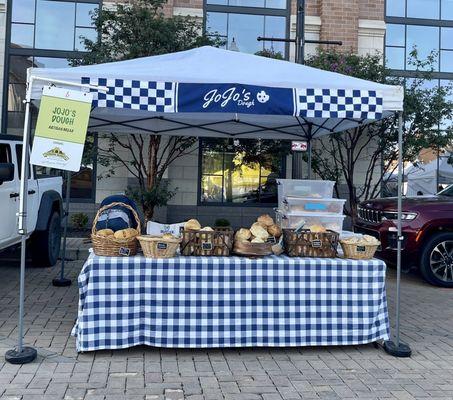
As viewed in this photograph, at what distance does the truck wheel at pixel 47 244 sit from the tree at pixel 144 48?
2348 millimetres

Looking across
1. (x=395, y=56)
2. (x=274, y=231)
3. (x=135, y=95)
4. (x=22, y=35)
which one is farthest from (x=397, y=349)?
(x=22, y=35)

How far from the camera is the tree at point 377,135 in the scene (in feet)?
37.4

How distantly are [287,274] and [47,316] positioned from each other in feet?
9.29

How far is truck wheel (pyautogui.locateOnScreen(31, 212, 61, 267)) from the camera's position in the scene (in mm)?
8430

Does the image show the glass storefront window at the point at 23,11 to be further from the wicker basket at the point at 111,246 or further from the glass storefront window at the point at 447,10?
the glass storefront window at the point at 447,10

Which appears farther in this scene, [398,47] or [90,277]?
[398,47]

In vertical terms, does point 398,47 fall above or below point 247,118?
above

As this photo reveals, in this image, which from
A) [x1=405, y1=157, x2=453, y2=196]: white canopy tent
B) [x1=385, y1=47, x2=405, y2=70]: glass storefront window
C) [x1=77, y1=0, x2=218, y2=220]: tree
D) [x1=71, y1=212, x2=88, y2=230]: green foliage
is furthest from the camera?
[x1=405, y1=157, x2=453, y2=196]: white canopy tent

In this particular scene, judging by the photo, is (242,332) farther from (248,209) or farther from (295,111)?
(248,209)

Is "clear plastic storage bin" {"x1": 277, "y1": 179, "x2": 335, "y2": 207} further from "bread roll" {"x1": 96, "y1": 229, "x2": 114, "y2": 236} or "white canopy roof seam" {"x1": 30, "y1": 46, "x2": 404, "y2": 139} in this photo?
"bread roll" {"x1": 96, "y1": 229, "x2": 114, "y2": 236}

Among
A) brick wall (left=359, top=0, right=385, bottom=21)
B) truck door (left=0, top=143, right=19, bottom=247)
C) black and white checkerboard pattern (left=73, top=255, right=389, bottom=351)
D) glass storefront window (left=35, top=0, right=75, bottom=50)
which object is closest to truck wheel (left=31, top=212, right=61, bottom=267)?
truck door (left=0, top=143, right=19, bottom=247)

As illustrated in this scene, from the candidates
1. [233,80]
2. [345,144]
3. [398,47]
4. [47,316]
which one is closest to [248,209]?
[345,144]

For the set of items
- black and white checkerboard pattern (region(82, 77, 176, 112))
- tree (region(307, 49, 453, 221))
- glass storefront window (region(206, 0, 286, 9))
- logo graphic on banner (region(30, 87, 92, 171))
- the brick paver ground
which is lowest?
the brick paver ground

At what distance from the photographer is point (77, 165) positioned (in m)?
4.55
